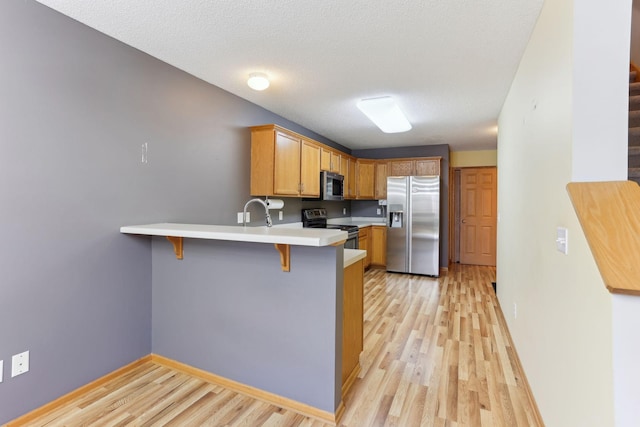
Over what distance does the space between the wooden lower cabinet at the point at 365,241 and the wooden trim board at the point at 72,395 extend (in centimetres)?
384

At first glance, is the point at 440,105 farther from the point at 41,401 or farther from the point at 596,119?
the point at 41,401

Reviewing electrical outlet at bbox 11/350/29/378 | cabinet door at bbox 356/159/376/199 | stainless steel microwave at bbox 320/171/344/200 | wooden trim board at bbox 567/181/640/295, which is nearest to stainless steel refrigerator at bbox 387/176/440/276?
cabinet door at bbox 356/159/376/199

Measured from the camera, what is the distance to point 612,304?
2.95 ft

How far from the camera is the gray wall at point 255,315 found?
188cm

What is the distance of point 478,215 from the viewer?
680cm

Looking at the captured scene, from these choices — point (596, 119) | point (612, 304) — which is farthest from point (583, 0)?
point (612, 304)

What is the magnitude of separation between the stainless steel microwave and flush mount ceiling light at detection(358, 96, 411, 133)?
115 cm

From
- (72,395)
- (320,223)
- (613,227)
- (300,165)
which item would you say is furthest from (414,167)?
(72,395)

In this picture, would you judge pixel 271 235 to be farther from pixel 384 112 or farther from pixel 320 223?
pixel 320 223

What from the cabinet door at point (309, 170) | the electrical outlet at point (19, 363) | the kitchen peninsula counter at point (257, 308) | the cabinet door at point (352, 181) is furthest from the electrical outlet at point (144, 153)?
the cabinet door at point (352, 181)

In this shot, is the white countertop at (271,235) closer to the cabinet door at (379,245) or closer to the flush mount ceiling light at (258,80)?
the flush mount ceiling light at (258,80)

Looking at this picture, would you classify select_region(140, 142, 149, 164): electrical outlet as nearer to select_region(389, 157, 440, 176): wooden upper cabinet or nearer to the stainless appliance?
the stainless appliance

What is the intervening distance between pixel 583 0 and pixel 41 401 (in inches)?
137

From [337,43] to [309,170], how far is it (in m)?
2.14
